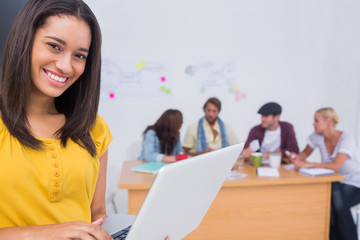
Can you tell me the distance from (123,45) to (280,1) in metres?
1.78

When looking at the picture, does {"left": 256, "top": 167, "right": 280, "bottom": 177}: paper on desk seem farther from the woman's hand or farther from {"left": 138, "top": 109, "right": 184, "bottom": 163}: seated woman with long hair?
the woman's hand

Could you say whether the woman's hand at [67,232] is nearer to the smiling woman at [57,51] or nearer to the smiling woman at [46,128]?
the smiling woman at [46,128]

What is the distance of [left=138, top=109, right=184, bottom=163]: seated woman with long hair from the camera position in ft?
9.70

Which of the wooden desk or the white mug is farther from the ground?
the white mug

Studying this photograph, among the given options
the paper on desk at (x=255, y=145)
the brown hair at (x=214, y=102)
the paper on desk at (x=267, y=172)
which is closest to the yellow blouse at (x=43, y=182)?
the paper on desk at (x=267, y=172)

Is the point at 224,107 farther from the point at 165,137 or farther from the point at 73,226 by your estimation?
the point at 73,226

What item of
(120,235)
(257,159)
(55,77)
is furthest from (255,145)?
(55,77)

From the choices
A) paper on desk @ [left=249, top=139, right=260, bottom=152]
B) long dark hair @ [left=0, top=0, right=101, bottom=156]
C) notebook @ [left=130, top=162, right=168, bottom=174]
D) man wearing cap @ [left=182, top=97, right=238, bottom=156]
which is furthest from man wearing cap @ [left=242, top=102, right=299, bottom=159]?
long dark hair @ [left=0, top=0, right=101, bottom=156]

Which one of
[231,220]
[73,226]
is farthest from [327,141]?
[73,226]

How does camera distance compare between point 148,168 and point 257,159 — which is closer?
point 148,168

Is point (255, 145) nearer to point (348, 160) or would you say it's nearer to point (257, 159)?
point (257, 159)

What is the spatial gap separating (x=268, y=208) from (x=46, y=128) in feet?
6.15

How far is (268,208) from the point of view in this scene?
2.46 m

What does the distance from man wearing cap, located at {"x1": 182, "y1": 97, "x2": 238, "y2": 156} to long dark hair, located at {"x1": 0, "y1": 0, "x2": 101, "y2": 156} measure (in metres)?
2.48
